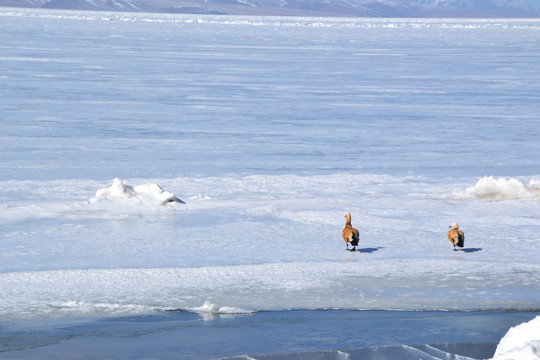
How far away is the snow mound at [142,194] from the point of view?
7840 mm

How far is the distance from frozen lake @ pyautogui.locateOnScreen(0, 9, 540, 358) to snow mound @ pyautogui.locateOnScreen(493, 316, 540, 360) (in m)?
0.61

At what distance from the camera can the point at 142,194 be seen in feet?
26.0

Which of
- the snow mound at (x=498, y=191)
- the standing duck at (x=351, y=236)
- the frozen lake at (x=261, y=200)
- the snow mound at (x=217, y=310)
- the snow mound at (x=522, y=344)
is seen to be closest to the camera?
the snow mound at (x=522, y=344)

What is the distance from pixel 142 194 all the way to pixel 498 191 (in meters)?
3.38

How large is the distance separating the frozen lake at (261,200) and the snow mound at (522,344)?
614mm

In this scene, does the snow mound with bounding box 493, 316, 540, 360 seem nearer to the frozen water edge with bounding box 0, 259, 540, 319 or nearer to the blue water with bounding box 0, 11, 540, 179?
the frozen water edge with bounding box 0, 259, 540, 319

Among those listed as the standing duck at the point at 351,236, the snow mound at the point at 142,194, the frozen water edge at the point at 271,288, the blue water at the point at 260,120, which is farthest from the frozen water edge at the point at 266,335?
the blue water at the point at 260,120

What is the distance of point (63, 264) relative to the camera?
5.66m

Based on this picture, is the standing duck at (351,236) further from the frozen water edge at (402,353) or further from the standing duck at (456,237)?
the frozen water edge at (402,353)

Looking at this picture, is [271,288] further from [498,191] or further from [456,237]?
[498,191]

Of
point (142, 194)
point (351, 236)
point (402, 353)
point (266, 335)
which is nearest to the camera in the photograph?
point (402, 353)

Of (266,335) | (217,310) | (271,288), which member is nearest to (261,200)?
(271,288)

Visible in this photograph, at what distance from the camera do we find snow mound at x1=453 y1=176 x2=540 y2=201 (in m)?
8.30

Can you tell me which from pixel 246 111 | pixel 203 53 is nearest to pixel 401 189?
pixel 246 111
